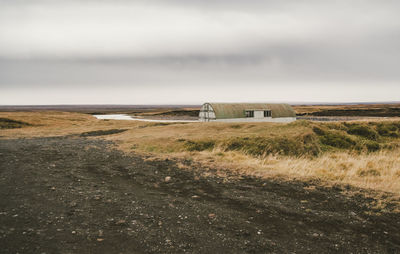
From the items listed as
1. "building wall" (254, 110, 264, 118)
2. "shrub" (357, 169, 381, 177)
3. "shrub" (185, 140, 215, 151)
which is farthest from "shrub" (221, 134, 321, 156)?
"building wall" (254, 110, 264, 118)

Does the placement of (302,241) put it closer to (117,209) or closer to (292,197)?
(292,197)

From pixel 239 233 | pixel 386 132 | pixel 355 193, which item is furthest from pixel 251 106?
pixel 239 233

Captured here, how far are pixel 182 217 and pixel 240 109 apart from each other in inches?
1886

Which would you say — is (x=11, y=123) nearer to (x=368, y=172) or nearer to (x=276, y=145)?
(x=276, y=145)

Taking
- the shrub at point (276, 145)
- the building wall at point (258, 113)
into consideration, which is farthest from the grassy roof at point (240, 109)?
the shrub at point (276, 145)

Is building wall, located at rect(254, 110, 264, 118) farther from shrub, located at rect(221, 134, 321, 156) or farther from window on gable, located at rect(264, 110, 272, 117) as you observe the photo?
shrub, located at rect(221, 134, 321, 156)

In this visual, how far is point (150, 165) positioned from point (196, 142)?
7.58m

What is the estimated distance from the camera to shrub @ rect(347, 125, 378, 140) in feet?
89.1

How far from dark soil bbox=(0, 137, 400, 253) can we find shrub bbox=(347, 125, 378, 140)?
19425 mm

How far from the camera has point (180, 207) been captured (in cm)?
917

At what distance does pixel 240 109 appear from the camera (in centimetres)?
5497

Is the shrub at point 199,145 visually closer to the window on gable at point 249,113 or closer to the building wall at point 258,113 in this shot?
the window on gable at point 249,113

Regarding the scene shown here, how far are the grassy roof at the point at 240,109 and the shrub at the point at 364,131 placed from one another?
26724mm

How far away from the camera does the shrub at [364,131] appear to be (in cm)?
2715
